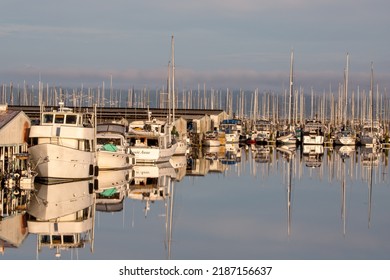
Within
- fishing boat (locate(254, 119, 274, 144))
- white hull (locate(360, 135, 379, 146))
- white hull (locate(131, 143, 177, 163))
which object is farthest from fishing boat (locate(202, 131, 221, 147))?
white hull (locate(131, 143, 177, 163))

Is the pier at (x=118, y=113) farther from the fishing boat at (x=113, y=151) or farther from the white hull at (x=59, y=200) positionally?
the white hull at (x=59, y=200)

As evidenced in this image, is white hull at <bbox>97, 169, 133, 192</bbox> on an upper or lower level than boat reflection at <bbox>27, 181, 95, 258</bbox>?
lower

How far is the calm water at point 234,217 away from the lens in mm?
25141

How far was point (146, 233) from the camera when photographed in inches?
1136

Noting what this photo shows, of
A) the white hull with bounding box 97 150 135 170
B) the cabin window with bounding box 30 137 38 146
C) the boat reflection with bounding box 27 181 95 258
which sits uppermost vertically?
the cabin window with bounding box 30 137 38 146

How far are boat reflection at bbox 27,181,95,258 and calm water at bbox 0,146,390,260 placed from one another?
0.18 metres

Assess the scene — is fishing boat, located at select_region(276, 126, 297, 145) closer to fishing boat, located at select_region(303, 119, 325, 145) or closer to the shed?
fishing boat, located at select_region(303, 119, 325, 145)

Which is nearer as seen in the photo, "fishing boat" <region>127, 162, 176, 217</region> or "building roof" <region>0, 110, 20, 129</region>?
"fishing boat" <region>127, 162, 176, 217</region>

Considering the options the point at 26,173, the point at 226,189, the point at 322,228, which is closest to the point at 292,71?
the point at 226,189

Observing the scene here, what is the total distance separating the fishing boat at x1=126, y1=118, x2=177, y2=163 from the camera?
62.5m

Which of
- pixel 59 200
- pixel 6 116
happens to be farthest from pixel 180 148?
pixel 59 200

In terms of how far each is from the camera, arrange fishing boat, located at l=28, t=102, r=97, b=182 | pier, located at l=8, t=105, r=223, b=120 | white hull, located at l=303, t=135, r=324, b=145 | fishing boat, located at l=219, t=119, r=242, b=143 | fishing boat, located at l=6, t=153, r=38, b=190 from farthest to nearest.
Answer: fishing boat, located at l=219, t=119, r=242, b=143 < white hull, located at l=303, t=135, r=324, b=145 < pier, located at l=8, t=105, r=223, b=120 < fishing boat, located at l=28, t=102, r=97, b=182 < fishing boat, located at l=6, t=153, r=38, b=190

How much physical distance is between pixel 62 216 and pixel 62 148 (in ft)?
37.1

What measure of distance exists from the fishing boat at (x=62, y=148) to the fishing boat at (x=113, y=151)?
5076 millimetres
